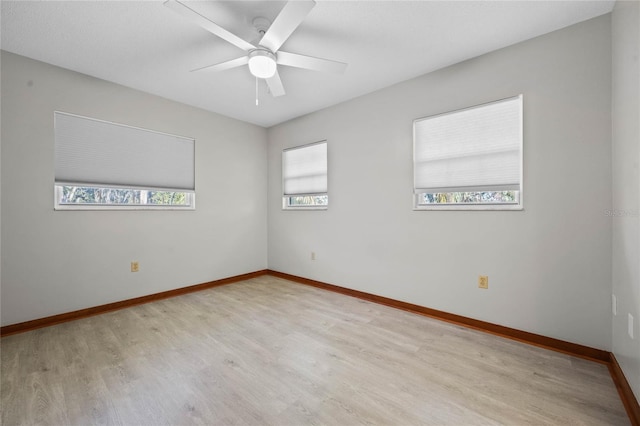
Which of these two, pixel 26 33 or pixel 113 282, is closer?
pixel 26 33

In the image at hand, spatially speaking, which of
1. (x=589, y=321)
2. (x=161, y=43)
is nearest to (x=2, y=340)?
(x=161, y=43)

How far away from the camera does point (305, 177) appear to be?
13.5 feet

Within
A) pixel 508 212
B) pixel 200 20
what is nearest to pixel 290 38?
pixel 200 20

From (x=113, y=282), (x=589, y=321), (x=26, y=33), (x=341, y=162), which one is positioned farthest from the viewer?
(x=341, y=162)

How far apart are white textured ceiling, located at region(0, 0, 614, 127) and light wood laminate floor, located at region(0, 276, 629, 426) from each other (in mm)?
2554

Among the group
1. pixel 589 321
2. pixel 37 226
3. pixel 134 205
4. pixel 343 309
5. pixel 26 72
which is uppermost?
pixel 26 72

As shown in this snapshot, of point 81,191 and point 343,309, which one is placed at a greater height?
point 81,191

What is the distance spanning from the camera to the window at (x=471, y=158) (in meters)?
2.33

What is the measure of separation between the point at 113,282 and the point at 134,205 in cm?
91

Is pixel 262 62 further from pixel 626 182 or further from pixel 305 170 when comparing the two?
pixel 626 182

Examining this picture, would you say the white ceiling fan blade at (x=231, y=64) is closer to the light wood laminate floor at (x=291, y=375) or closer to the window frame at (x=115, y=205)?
the window frame at (x=115, y=205)

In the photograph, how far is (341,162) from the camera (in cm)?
360

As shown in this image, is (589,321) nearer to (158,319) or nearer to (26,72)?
(158,319)

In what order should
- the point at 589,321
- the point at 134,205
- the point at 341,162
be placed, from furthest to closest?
the point at 341,162
the point at 134,205
the point at 589,321
